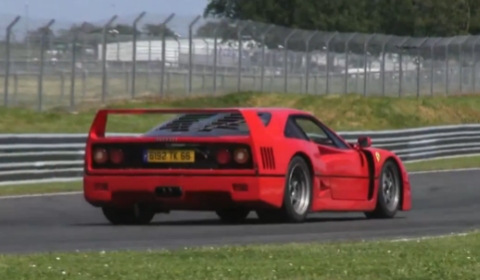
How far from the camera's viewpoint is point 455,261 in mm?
7828

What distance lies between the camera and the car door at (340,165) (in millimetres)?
12805

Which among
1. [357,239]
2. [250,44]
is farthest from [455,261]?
[250,44]

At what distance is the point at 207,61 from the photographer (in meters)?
33.8

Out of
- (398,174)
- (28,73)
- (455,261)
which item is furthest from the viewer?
(28,73)

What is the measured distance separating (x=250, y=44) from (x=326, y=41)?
328cm

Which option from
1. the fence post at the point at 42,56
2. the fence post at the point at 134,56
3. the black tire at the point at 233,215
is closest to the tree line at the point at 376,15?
the fence post at the point at 134,56

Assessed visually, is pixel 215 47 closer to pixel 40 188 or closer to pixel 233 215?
pixel 40 188

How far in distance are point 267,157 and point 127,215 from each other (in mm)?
1549

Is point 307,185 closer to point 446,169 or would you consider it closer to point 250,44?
point 446,169

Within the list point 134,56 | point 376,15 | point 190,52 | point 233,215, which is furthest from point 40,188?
point 376,15

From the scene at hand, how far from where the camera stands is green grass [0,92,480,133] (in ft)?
90.5

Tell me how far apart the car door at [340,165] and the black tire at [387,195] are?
0.25 metres

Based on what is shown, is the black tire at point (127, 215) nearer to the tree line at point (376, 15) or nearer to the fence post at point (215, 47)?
the fence post at point (215, 47)

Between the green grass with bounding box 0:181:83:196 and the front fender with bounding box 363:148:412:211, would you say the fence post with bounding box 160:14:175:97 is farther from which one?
the front fender with bounding box 363:148:412:211
